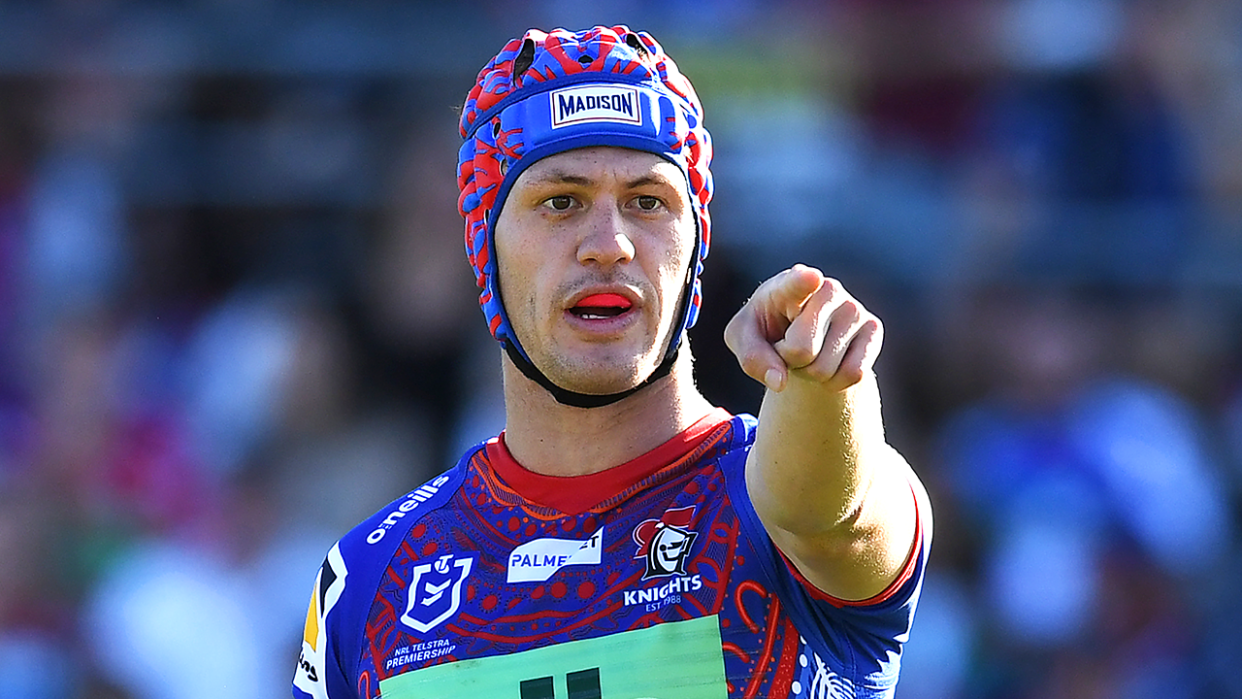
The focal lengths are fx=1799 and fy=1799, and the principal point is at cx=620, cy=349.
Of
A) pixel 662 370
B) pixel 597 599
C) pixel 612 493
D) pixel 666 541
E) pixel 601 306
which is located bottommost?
pixel 597 599

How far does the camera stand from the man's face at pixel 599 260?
3.92 meters

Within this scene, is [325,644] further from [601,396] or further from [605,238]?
[605,238]

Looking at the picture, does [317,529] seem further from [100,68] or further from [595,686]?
[595,686]

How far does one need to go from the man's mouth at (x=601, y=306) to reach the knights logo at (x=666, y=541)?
45 cm

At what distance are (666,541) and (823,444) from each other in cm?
63

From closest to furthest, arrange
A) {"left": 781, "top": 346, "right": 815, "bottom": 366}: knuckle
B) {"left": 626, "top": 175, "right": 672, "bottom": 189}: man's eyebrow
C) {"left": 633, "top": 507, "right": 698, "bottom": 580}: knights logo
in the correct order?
{"left": 781, "top": 346, "right": 815, "bottom": 366}: knuckle, {"left": 633, "top": 507, "right": 698, "bottom": 580}: knights logo, {"left": 626, "top": 175, "right": 672, "bottom": 189}: man's eyebrow

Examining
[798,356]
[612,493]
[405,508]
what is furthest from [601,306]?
[798,356]

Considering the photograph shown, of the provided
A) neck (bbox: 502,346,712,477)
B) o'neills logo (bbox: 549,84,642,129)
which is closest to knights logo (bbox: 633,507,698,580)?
neck (bbox: 502,346,712,477)

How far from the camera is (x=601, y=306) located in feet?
12.9

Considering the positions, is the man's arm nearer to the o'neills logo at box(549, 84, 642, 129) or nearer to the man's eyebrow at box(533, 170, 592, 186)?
the man's eyebrow at box(533, 170, 592, 186)

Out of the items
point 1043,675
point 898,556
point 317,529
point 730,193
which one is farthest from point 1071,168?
point 898,556

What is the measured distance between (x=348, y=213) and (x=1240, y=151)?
470cm

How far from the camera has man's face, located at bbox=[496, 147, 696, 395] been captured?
392cm

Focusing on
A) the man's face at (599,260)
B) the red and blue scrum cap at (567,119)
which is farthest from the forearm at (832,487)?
the red and blue scrum cap at (567,119)
